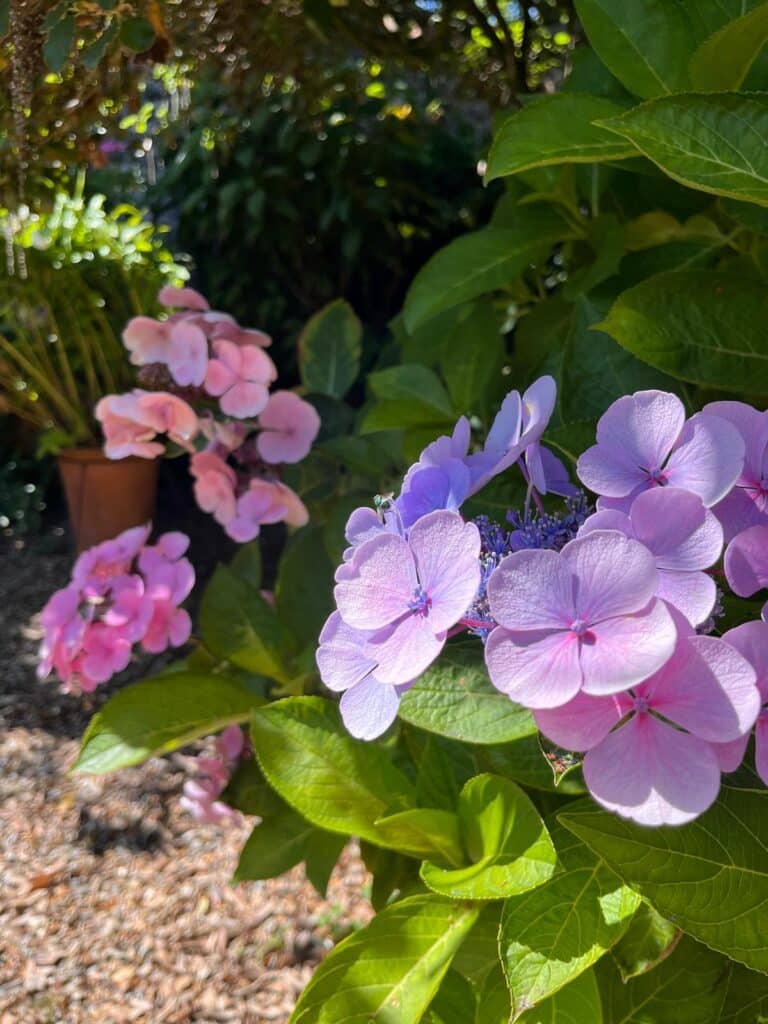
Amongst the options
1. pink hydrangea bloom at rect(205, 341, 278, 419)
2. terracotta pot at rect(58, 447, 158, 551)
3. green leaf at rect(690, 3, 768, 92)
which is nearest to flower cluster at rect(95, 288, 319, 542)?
pink hydrangea bloom at rect(205, 341, 278, 419)

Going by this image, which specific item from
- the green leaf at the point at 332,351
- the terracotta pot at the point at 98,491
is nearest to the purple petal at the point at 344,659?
the green leaf at the point at 332,351

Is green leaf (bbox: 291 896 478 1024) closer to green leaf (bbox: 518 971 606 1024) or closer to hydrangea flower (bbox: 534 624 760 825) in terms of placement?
green leaf (bbox: 518 971 606 1024)

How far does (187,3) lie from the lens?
1.13m

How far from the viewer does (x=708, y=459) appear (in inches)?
17.7

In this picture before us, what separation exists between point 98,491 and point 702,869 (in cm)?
258

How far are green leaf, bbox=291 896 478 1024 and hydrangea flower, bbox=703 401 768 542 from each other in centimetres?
43

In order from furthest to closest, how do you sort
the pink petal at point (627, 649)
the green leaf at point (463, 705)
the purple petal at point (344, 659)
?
the green leaf at point (463, 705), the purple petal at point (344, 659), the pink petal at point (627, 649)

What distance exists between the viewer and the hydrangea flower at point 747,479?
48cm

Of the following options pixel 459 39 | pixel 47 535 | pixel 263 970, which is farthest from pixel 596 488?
pixel 47 535

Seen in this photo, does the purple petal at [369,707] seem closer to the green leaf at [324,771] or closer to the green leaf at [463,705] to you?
the green leaf at [463,705]

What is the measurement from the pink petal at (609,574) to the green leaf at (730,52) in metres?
0.51

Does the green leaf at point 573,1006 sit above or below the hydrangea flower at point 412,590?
below

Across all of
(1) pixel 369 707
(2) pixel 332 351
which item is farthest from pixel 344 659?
(2) pixel 332 351

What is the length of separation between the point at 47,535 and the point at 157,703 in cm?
231
